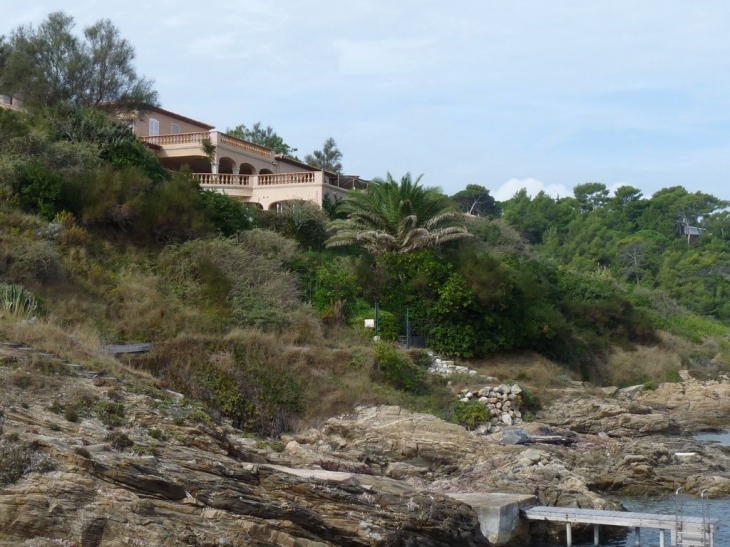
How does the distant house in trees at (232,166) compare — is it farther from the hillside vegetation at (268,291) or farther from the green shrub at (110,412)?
the green shrub at (110,412)

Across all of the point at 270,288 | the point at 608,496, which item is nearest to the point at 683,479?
the point at 608,496

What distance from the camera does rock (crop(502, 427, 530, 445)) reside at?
21.3m

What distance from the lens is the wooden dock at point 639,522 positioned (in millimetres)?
14234

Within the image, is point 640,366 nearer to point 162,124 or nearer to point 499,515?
point 499,515

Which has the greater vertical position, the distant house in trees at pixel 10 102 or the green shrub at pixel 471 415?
Answer: the distant house in trees at pixel 10 102

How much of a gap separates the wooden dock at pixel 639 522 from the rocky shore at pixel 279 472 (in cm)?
120

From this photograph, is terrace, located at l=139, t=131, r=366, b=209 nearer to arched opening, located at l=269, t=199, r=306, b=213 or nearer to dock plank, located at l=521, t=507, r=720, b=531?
arched opening, located at l=269, t=199, r=306, b=213

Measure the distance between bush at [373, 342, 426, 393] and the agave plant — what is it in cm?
937

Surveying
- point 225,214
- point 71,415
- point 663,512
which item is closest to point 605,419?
point 663,512

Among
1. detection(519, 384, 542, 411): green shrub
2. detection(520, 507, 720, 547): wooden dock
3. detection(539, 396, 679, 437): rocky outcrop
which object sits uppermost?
detection(519, 384, 542, 411): green shrub

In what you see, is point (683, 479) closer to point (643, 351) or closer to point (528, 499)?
point (528, 499)

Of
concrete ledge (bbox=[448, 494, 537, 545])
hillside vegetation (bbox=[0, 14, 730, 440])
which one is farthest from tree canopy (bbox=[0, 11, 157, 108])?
concrete ledge (bbox=[448, 494, 537, 545])

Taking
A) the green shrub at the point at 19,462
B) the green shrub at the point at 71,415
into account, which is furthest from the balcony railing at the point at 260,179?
the green shrub at the point at 19,462

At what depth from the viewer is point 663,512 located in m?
16.9
